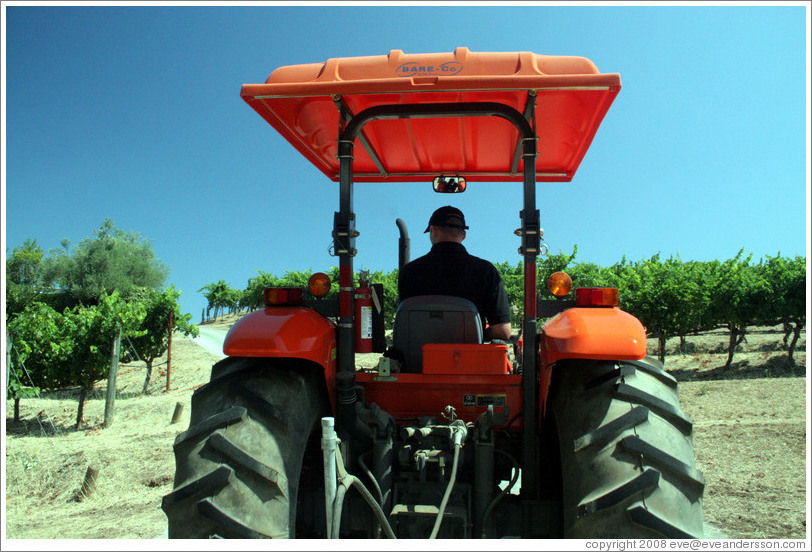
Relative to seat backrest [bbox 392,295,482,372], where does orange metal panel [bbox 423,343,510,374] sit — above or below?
below

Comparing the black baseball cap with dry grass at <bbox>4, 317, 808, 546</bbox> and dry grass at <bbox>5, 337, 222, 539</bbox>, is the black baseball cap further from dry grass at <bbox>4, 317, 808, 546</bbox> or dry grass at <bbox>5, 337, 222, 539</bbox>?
dry grass at <bbox>5, 337, 222, 539</bbox>

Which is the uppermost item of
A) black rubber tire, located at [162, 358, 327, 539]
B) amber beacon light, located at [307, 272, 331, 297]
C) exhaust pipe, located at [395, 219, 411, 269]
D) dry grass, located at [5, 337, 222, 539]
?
exhaust pipe, located at [395, 219, 411, 269]

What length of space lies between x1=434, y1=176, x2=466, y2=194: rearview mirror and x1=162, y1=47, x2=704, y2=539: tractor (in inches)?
23.3

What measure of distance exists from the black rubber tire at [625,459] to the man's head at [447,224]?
1.24 m

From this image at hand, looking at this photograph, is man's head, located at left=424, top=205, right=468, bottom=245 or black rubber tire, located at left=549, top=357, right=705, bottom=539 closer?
black rubber tire, located at left=549, top=357, right=705, bottom=539

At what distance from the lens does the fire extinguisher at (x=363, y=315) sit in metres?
2.62

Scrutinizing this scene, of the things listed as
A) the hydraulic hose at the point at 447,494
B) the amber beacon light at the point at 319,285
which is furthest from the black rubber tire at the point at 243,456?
the hydraulic hose at the point at 447,494

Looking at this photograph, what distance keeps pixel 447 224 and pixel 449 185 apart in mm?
427

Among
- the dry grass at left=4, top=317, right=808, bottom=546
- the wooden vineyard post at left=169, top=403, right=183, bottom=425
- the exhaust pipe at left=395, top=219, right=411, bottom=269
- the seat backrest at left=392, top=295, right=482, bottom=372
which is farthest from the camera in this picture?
the wooden vineyard post at left=169, top=403, right=183, bottom=425

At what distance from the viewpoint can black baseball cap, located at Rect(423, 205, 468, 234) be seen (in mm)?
3309

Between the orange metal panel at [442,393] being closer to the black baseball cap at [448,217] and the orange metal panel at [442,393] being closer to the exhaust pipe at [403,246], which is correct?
the black baseball cap at [448,217]

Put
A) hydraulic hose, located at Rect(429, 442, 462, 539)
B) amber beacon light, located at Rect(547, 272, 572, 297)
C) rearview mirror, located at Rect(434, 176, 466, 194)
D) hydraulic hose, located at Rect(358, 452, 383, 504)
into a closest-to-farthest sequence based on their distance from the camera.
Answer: hydraulic hose, located at Rect(429, 442, 462, 539), hydraulic hose, located at Rect(358, 452, 383, 504), amber beacon light, located at Rect(547, 272, 572, 297), rearview mirror, located at Rect(434, 176, 466, 194)

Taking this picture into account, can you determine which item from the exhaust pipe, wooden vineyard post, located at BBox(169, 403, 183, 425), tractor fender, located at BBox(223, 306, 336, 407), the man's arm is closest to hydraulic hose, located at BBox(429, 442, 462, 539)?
tractor fender, located at BBox(223, 306, 336, 407)

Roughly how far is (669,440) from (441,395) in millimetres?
1013
